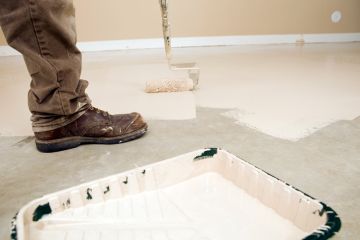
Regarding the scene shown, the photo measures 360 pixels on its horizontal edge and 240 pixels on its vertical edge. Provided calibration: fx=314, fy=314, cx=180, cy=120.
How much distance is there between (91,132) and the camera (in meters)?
0.91

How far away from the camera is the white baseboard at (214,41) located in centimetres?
303

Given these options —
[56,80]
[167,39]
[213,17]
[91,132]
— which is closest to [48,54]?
[56,80]

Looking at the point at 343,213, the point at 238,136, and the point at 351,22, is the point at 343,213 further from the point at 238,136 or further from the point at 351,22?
the point at 351,22

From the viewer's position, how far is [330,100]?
1241 mm

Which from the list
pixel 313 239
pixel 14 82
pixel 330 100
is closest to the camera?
pixel 313 239

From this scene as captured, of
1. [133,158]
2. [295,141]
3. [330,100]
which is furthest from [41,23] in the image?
[330,100]

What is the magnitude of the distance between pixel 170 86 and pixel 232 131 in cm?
54

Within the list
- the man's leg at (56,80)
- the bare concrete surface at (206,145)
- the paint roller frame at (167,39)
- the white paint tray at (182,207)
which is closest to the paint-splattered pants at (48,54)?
the man's leg at (56,80)

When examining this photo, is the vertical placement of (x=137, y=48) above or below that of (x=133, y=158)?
above

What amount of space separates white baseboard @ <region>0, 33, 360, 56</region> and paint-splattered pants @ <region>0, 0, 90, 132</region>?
2.22 m

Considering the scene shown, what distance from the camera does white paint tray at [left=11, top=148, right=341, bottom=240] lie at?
1.71 ft

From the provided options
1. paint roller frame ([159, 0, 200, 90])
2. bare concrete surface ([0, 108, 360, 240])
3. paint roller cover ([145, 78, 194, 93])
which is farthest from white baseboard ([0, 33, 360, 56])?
bare concrete surface ([0, 108, 360, 240])

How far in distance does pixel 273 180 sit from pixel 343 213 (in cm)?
14

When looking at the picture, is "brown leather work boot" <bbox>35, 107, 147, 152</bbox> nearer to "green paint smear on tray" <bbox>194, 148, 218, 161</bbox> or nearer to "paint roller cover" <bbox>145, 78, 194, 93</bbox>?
"green paint smear on tray" <bbox>194, 148, 218, 161</bbox>
